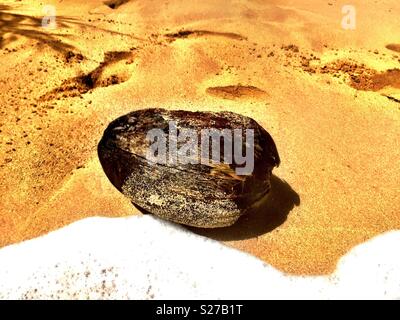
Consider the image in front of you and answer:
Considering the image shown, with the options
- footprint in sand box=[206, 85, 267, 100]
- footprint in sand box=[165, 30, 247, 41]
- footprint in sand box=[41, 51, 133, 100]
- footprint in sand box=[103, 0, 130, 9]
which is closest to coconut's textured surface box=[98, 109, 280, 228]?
footprint in sand box=[206, 85, 267, 100]

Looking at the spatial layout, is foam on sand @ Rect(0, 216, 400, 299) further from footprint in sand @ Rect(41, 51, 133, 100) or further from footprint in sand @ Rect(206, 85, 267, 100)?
footprint in sand @ Rect(206, 85, 267, 100)

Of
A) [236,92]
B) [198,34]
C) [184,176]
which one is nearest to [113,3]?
[198,34]

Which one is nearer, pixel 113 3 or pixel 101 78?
pixel 101 78

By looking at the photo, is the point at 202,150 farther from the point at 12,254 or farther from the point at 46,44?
the point at 46,44

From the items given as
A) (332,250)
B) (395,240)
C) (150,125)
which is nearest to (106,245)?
(150,125)

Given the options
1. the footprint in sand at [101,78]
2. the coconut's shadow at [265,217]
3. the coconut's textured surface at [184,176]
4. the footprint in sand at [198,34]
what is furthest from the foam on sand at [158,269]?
the footprint in sand at [198,34]

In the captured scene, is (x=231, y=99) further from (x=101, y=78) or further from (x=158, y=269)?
(x=158, y=269)

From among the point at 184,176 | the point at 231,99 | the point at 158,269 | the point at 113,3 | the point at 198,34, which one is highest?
the point at 113,3
